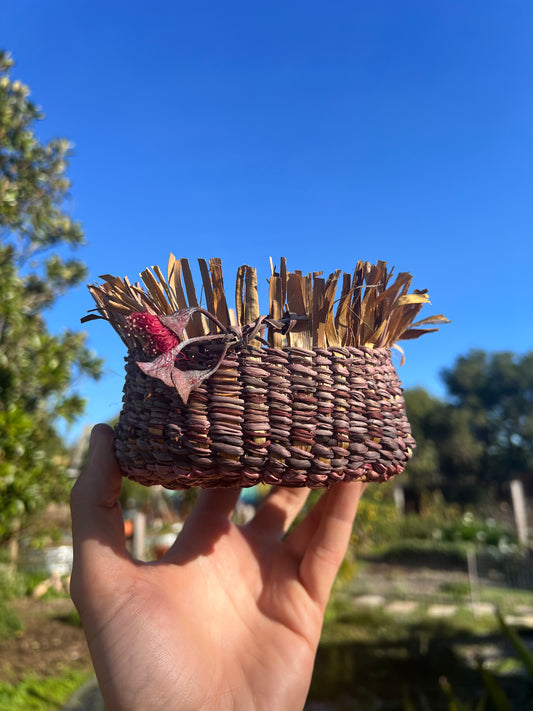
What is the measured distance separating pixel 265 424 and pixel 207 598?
72 cm

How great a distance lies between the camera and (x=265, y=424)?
105 centimetres

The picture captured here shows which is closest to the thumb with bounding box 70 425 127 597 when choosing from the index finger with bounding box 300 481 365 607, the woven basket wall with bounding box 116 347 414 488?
the woven basket wall with bounding box 116 347 414 488

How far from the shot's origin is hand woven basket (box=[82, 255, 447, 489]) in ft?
3.42

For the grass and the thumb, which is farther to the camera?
the grass

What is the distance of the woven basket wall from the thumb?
125mm

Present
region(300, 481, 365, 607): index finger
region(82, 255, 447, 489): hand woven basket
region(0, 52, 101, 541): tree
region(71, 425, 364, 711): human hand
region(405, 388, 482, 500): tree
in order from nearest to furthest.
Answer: region(82, 255, 447, 489): hand woven basket → region(71, 425, 364, 711): human hand → region(300, 481, 365, 607): index finger → region(0, 52, 101, 541): tree → region(405, 388, 482, 500): tree

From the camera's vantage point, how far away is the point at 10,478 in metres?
2.71

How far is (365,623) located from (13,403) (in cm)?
512

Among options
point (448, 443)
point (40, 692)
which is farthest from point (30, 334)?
point (448, 443)

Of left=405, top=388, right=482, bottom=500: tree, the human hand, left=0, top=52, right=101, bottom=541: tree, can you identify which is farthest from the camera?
left=405, top=388, right=482, bottom=500: tree

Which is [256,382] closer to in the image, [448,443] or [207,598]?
[207,598]

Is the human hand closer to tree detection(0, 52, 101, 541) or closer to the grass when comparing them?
tree detection(0, 52, 101, 541)

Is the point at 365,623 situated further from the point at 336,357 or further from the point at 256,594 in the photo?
the point at 336,357

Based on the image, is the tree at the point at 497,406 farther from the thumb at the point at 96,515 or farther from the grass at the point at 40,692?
the thumb at the point at 96,515
